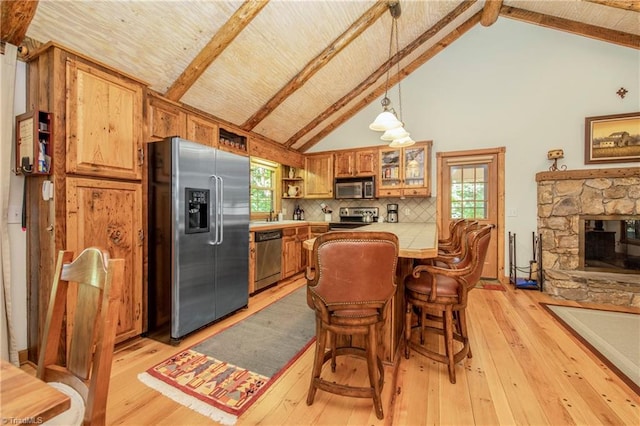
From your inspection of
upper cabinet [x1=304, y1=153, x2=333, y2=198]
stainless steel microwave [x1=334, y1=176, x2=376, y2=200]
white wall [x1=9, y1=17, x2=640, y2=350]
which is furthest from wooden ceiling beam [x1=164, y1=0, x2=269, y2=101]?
white wall [x1=9, y1=17, x2=640, y2=350]

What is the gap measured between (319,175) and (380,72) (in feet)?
6.94

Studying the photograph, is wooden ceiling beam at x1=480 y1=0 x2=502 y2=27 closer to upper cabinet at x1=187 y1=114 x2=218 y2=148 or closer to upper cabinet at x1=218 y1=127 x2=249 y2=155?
upper cabinet at x1=218 y1=127 x2=249 y2=155

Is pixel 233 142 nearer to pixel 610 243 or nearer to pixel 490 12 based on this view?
pixel 490 12

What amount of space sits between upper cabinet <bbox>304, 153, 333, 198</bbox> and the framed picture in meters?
3.92

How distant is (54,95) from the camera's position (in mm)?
1896

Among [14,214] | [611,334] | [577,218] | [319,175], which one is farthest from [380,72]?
[14,214]

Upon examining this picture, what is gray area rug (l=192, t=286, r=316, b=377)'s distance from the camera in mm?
2127

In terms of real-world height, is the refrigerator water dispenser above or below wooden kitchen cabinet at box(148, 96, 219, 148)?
below

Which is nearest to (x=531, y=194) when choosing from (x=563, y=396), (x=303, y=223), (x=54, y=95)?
(x=563, y=396)

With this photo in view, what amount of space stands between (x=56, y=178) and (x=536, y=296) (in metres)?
5.36

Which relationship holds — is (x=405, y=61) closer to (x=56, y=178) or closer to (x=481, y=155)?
(x=481, y=155)

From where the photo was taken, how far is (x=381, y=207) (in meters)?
5.19

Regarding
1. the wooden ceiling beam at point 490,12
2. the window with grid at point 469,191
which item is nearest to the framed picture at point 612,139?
the window with grid at point 469,191

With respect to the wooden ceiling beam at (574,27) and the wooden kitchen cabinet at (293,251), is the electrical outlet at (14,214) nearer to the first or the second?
the wooden kitchen cabinet at (293,251)
